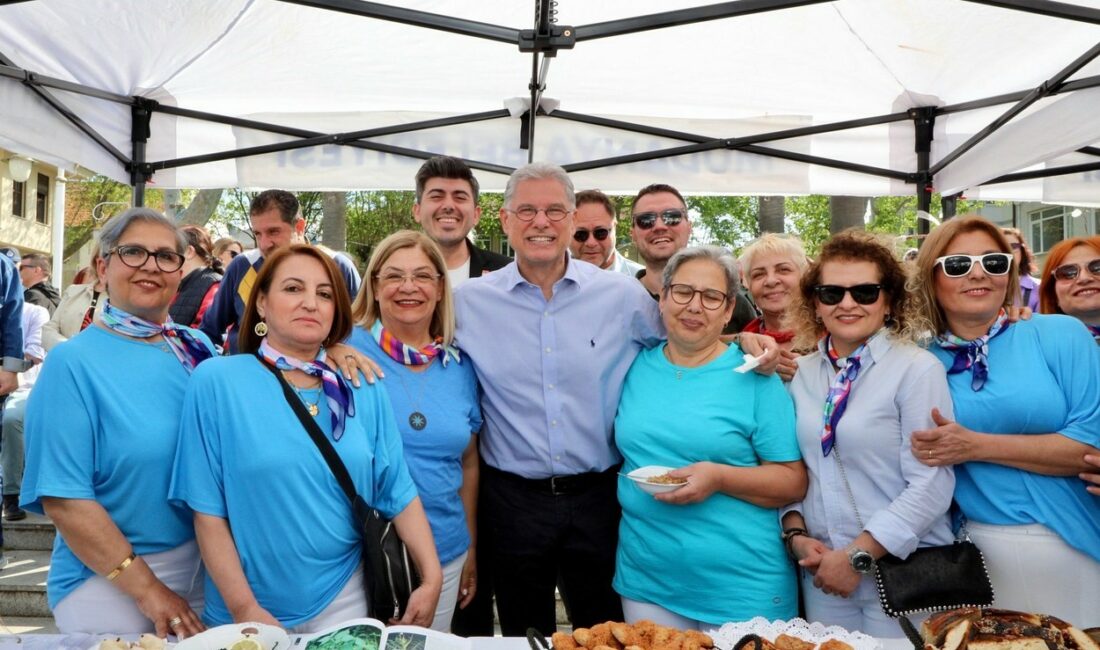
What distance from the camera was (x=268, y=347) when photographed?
7.93 feet

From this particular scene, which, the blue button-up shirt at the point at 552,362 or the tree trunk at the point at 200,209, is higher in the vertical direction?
the tree trunk at the point at 200,209

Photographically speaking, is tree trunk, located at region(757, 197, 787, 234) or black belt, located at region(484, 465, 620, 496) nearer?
black belt, located at region(484, 465, 620, 496)

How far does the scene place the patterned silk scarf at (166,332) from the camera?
7.86 feet

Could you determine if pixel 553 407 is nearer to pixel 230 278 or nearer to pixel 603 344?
pixel 603 344

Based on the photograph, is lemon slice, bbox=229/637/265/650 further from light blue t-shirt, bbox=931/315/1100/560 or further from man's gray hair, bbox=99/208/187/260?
light blue t-shirt, bbox=931/315/1100/560

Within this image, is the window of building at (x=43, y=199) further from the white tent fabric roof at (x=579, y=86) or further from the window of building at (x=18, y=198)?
the white tent fabric roof at (x=579, y=86)

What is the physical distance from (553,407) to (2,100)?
3.36 meters

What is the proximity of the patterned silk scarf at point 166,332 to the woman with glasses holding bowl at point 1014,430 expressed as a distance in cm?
234

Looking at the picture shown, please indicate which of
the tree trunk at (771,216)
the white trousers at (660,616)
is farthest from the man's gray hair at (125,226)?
the tree trunk at (771,216)

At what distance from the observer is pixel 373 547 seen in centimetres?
231

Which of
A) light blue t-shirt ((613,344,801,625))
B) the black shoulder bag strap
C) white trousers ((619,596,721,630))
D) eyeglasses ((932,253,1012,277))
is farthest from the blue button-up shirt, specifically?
eyeglasses ((932,253,1012,277))

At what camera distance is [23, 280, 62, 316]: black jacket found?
770 centimetres

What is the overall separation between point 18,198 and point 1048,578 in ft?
102

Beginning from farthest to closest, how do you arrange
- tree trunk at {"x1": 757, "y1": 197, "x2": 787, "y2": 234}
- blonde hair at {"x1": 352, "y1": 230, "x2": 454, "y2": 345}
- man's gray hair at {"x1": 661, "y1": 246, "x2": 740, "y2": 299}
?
tree trunk at {"x1": 757, "y1": 197, "x2": 787, "y2": 234} < blonde hair at {"x1": 352, "y1": 230, "x2": 454, "y2": 345} < man's gray hair at {"x1": 661, "y1": 246, "x2": 740, "y2": 299}
